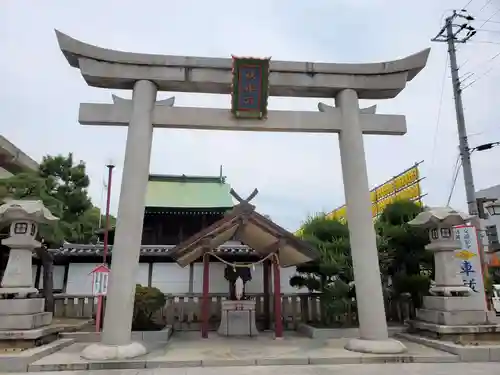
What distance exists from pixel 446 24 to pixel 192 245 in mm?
14668

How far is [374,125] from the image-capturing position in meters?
9.49

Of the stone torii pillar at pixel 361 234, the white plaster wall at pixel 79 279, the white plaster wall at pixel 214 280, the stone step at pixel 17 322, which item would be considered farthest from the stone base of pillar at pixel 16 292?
the white plaster wall at pixel 214 280

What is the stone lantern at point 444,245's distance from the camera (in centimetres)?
931

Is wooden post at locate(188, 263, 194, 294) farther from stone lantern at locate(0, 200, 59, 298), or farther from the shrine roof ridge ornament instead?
the shrine roof ridge ornament

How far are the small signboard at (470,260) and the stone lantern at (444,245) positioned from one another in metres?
1.07

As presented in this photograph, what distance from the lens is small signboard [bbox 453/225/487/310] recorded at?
10.6m

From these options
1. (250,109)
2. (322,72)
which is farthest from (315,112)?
(250,109)

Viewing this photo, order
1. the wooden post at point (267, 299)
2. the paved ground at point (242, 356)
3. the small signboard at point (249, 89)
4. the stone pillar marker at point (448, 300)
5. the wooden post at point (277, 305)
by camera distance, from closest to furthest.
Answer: the paved ground at point (242, 356)
the stone pillar marker at point (448, 300)
the small signboard at point (249, 89)
the wooden post at point (277, 305)
the wooden post at point (267, 299)

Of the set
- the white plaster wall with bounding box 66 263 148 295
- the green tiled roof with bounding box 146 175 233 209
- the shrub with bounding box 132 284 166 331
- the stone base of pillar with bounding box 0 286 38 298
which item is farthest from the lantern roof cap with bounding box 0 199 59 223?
the green tiled roof with bounding box 146 175 233 209

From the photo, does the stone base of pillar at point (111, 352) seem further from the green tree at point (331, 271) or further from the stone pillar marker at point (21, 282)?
the green tree at point (331, 271)

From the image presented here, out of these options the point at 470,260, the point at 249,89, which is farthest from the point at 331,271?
the point at 249,89

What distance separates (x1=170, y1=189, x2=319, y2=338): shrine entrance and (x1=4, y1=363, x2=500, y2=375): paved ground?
3.64 meters

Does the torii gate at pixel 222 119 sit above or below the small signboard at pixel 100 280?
above

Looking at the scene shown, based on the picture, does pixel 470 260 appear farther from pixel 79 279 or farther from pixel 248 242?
pixel 79 279
